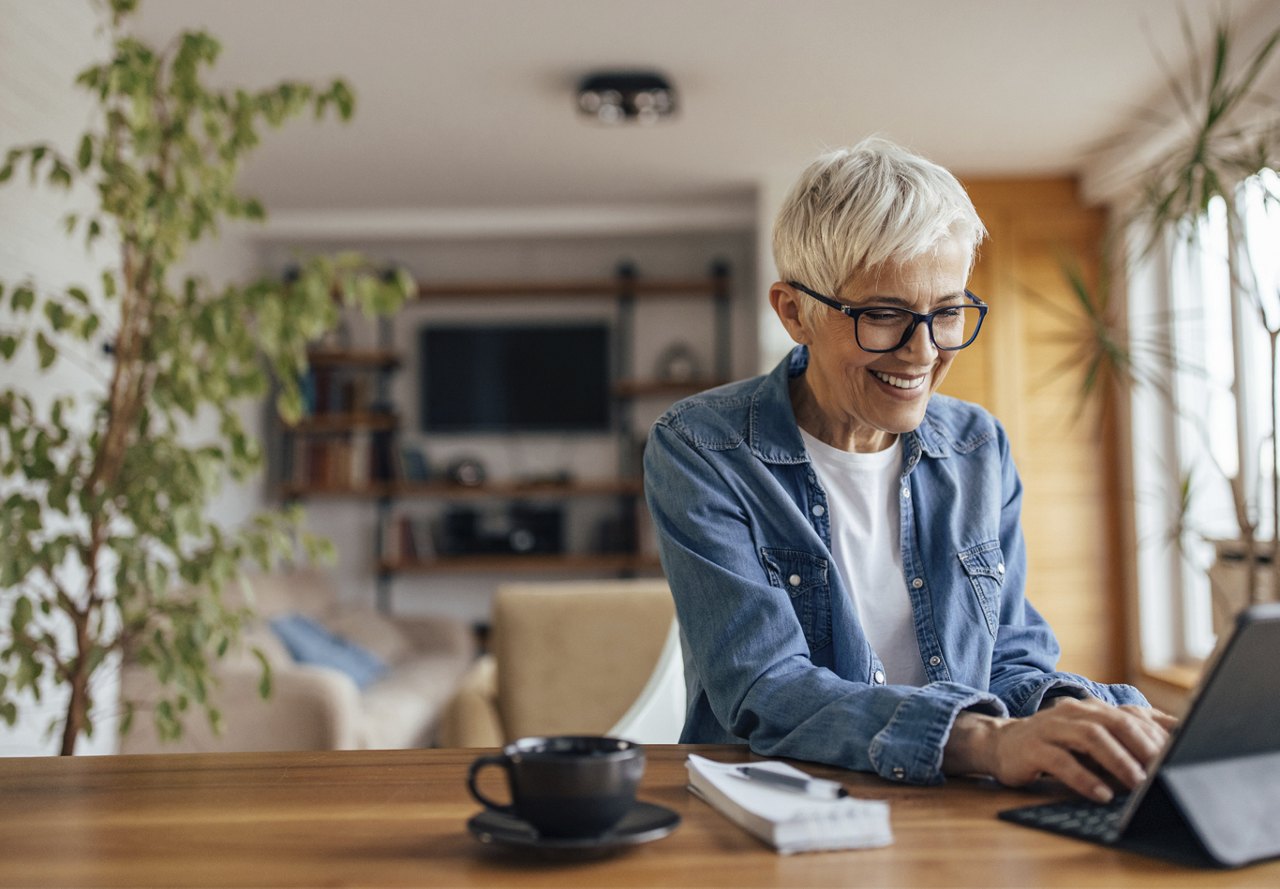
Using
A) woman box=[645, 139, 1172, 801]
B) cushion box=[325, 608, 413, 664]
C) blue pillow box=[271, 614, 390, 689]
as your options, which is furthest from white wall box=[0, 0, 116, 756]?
cushion box=[325, 608, 413, 664]

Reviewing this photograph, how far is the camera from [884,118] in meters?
4.86

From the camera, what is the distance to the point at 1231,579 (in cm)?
359

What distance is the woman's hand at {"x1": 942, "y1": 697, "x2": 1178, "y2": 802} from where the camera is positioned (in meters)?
0.86

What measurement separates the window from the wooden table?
366 cm

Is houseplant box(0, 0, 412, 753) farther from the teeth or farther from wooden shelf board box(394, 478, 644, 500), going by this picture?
wooden shelf board box(394, 478, 644, 500)

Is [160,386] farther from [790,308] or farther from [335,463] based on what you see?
[335,463]

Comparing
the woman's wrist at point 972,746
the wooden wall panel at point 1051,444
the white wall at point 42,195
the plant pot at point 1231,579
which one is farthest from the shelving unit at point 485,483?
the woman's wrist at point 972,746

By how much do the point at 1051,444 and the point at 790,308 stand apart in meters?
4.56

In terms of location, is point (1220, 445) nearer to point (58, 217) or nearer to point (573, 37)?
point (573, 37)

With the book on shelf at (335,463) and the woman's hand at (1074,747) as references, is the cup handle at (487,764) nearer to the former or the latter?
the woman's hand at (1074,747)

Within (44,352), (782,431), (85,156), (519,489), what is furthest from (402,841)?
(519,489)

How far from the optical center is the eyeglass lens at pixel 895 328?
4.10ft

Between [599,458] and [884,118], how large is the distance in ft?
8.93

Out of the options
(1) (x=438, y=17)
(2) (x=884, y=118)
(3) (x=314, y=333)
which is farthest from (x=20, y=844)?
(2) (x=884, y=118)
